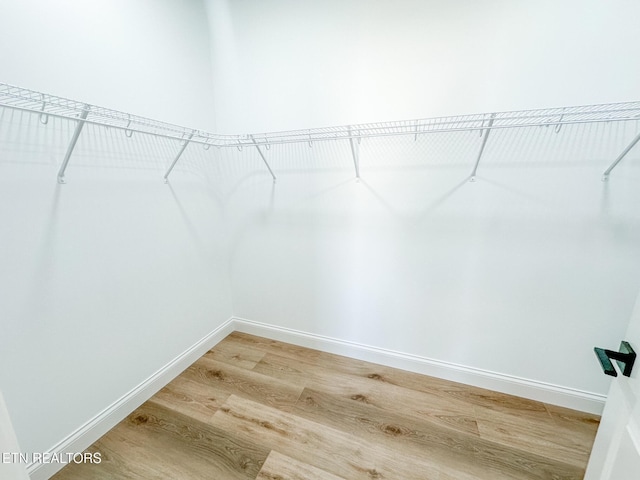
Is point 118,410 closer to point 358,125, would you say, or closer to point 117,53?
point 117,53

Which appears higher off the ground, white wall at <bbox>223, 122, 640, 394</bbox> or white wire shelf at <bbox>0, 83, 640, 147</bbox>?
white wire shelf at <bbox>0, 83, 640, 147</bbox>

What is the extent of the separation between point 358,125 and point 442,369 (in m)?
1.59

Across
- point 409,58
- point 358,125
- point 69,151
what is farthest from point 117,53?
point 409,58

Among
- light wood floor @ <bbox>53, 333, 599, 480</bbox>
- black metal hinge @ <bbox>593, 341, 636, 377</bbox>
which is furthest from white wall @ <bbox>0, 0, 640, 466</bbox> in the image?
black metal hinge @ <bbox>593, 341, 636, 377</bbox>

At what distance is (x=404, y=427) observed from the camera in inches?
54.9

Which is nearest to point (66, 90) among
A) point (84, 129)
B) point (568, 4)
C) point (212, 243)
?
point (84, 129)

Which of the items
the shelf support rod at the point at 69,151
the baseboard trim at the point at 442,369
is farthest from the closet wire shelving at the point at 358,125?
the baseboard trim at the point at 442,369

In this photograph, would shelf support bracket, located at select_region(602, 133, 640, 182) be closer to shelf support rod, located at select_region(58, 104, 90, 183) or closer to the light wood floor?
the light wood floor

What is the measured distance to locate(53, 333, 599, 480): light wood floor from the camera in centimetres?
120

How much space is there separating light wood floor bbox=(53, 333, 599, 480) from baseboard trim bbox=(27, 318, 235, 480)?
0.04 metres

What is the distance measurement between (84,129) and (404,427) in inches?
84.6

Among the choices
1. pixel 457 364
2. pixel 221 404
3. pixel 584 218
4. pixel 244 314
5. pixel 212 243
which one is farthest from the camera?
pixel 244 314

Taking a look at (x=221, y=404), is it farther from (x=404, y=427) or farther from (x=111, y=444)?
(x=404, y=427)

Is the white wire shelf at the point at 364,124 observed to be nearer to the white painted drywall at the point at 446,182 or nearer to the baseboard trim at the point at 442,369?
the white painted drywall at the point at 446,182
